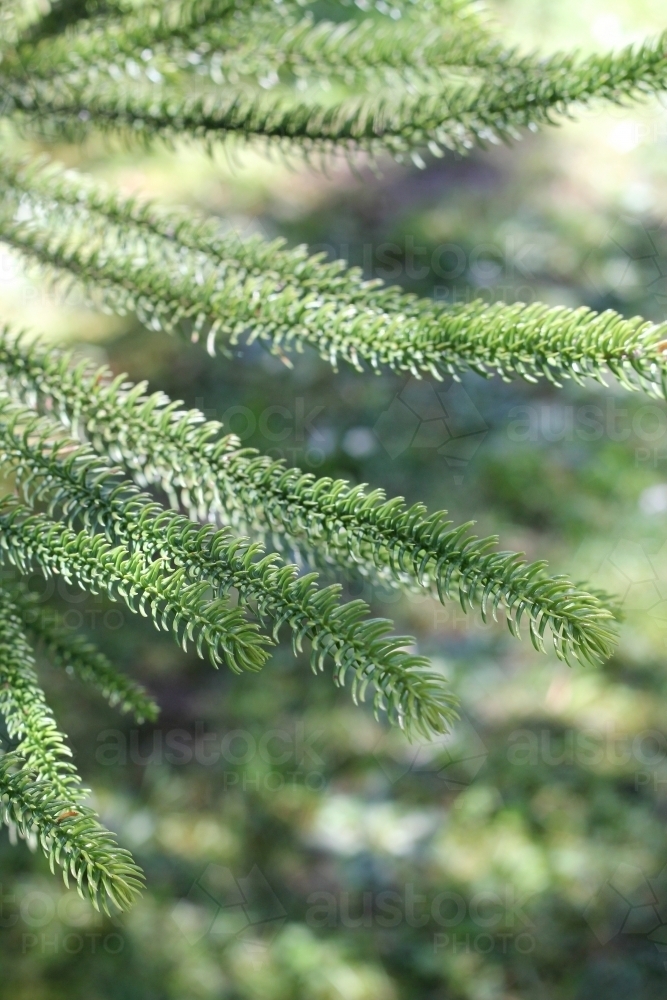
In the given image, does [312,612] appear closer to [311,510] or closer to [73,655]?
[311,510]

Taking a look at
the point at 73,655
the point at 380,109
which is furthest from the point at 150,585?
the point at 380,109

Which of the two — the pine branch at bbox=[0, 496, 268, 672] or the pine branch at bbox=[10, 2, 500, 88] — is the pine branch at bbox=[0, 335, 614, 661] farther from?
the pine branch at bbox=[10, 2, 500, 88]

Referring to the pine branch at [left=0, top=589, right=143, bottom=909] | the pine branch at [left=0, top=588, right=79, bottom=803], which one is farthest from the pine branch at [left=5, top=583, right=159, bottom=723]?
the pine branch at [left=0, top=589, right=143, bottom=909]

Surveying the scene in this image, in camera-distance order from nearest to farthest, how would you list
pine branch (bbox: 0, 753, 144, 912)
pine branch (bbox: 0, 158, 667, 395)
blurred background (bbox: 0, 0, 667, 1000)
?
1. pine branch (bbox: 0, 753, 144, 912)
2. pine branch (bbox: 0, 158, 667, 395)
3. blurred background (bbox: 0, 0, 667, 1000)

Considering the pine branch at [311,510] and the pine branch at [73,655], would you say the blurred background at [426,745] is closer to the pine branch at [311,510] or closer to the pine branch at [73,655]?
the pine branch at [311,510]

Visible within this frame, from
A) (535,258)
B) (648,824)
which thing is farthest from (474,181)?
(648,824)

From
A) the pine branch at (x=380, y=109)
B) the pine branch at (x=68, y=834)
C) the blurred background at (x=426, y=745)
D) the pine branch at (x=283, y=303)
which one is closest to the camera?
the pine branch at (x=68, y=834)

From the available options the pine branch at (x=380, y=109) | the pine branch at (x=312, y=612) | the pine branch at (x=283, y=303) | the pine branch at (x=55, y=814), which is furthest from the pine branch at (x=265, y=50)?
the pine branch at (x=55, y=814)
